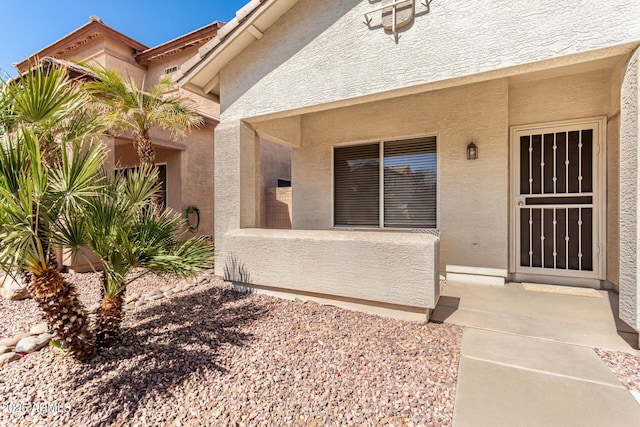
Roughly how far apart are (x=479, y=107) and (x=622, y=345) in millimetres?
4875

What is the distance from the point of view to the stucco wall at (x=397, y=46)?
3.58 m

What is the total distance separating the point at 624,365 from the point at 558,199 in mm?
3918

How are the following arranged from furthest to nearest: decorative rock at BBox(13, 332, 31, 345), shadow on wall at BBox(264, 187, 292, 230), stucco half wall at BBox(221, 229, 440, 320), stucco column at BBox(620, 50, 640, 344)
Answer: shadow on wall at BBox(264, 187, 292, 230) < stucco half wall at BBox(221, 229, 440, 320) < decorative rock at BBox(13, 332, 31, 345) < stucco column at BBox(620, 50, 640, 344)

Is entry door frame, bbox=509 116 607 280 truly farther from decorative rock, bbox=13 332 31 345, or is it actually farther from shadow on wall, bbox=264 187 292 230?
decorative rock, bbox=13 332 31 345

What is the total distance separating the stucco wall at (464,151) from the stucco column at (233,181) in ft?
9.89

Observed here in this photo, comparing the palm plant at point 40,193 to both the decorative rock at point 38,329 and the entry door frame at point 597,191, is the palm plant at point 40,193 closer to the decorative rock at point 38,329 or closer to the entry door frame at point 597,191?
the decorative rock at point 38,329

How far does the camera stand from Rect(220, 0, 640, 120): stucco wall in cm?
358

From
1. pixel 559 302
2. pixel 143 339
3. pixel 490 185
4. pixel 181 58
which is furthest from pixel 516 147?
pixel 181 58

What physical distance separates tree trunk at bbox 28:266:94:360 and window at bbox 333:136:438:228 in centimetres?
589

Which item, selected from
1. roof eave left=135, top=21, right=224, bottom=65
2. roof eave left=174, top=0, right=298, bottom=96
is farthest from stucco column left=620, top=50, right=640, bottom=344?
roof eave left=135, top=21, right=224, bottom=65

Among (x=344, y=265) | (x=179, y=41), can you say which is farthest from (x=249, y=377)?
(x=179, y=41)

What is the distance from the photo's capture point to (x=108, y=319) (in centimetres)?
356

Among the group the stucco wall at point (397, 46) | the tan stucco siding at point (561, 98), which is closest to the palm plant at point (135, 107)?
the stucco wall at point (397, 46)

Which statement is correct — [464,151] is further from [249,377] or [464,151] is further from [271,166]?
[271,166]
